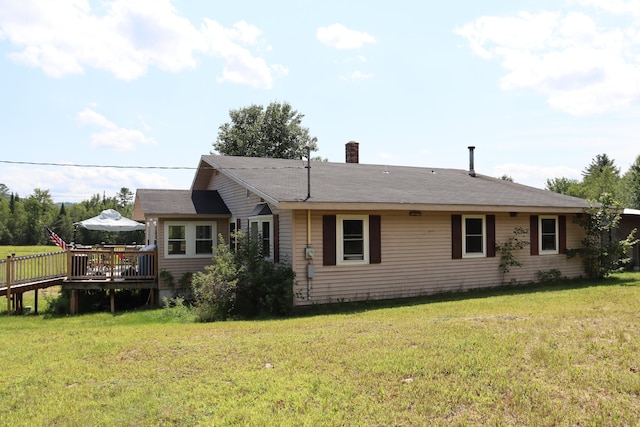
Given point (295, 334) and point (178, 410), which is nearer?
point (178, 410)

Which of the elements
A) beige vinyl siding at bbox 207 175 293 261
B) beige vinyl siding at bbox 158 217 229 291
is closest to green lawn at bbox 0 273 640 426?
beige vinyl siding at bbox 207 175 293 261

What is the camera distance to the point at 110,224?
20.7 m

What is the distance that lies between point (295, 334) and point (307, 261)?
3.97 metres

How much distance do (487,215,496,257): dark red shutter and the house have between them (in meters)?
0.03

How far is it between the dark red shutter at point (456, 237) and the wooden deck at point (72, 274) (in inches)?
344

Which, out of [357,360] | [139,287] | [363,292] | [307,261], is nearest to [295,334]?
[357,360]

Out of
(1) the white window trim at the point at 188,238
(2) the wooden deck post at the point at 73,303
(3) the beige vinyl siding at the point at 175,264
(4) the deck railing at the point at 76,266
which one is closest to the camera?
(4) the deck railing at the point at 76,266

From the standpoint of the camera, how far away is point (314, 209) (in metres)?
11.5

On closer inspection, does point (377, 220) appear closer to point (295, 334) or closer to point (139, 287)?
point (295, 334)

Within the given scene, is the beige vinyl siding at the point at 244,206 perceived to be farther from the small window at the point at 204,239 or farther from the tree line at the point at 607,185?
the tree line at the point at 607,185

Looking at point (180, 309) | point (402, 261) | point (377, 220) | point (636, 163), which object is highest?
point (636, 163)

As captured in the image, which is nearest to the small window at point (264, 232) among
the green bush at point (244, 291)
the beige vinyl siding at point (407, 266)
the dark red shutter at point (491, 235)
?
the green bush at point (244, 291)

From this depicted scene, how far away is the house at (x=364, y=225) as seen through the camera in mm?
12070

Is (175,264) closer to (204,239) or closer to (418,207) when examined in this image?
(204,239)
